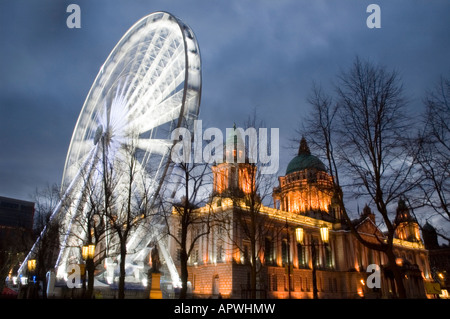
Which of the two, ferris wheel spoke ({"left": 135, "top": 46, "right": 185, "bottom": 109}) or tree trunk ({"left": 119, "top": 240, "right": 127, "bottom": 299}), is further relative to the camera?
ferris wheel spoke ({"left": 135, "top": 46, "right": 185, "bottom": 109})

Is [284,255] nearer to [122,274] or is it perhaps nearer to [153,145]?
[153,145]

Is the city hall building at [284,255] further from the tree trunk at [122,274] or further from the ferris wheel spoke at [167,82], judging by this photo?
the tree trunk at [122,274]

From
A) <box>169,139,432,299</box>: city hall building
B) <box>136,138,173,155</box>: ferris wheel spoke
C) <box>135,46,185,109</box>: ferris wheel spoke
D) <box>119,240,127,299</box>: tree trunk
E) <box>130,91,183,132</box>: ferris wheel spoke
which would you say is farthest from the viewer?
<box>169,139,432,299</box>: city hall building

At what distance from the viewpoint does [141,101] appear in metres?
30.0

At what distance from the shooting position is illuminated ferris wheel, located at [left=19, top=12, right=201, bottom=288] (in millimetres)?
28328

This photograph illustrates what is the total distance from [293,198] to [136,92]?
5989cm

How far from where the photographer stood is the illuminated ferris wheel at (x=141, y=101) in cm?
2833

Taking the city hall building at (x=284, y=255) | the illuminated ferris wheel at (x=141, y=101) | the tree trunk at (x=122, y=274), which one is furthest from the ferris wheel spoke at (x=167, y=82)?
the city hall building at (x=284, y=255)

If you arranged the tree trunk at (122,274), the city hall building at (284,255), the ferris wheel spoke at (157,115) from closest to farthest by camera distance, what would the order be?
the tree trunk at (122,274)
the ferris wheel spoke at (157,115)
the city hall building at (284,255)

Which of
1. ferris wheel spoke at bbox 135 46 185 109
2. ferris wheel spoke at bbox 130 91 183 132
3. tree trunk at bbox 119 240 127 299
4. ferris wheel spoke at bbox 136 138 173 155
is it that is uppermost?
ferris wheel spoke at bbox 135 46 185 109

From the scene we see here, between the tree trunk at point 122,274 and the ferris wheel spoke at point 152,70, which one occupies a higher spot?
the ferris wheel spoke at point 152,70

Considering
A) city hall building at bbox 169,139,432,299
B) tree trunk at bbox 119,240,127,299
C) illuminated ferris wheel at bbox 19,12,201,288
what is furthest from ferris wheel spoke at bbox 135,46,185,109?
city hall building at bbox 169,139,432,299

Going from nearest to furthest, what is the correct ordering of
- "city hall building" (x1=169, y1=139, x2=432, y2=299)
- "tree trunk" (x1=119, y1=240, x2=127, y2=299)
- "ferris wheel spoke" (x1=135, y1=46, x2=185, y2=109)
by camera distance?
"tree trunk" (x1=119, y1=240, x2=127, y2=299), "ferris wheel spoke" (x1=135, y1=46, x2=185, y2=109), "city hall building" (x1=169, y1=139, x2=432, y2=299)

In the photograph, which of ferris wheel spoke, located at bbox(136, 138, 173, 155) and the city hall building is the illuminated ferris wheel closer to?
ferris wheel spoke, located at bbox(136, 138, 173, 155)
